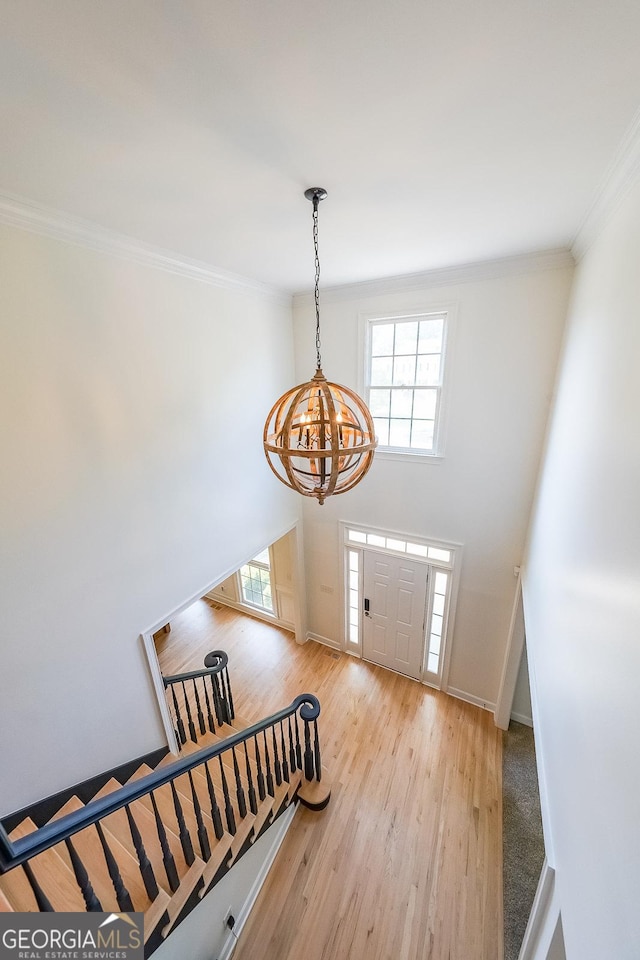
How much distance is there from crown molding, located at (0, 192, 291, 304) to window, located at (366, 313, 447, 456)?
65.2 inches

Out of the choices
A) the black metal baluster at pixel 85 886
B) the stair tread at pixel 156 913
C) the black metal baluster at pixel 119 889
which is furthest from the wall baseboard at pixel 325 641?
the black metal baluster at pixel 85 886

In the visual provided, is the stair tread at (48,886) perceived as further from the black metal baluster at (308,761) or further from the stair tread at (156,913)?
the black metal baluster at (308,761)

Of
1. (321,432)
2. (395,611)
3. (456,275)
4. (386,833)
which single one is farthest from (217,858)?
(456,275)

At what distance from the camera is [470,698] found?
4.24 m

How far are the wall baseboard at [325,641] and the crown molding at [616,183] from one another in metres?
5.22

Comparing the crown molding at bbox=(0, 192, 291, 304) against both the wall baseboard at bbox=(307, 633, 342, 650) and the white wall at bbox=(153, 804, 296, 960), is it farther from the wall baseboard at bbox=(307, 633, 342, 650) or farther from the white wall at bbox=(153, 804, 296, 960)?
the wall baseboard at bbox=(307, 633, 342, 650)

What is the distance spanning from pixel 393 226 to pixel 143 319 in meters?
1.91

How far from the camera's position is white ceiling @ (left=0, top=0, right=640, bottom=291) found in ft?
3.25

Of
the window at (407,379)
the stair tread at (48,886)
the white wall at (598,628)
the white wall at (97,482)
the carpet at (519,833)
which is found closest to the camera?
the white wall at (598,628)

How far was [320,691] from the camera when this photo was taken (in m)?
4.47

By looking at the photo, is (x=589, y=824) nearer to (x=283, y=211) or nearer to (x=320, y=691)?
(x=283, y=211)

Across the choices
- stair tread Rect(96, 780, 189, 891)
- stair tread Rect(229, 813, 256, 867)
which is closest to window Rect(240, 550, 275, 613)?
stair tread Rect(96, 780, 189, 891)

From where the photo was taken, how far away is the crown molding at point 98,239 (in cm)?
184

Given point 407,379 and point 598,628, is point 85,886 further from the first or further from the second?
point 407,379
